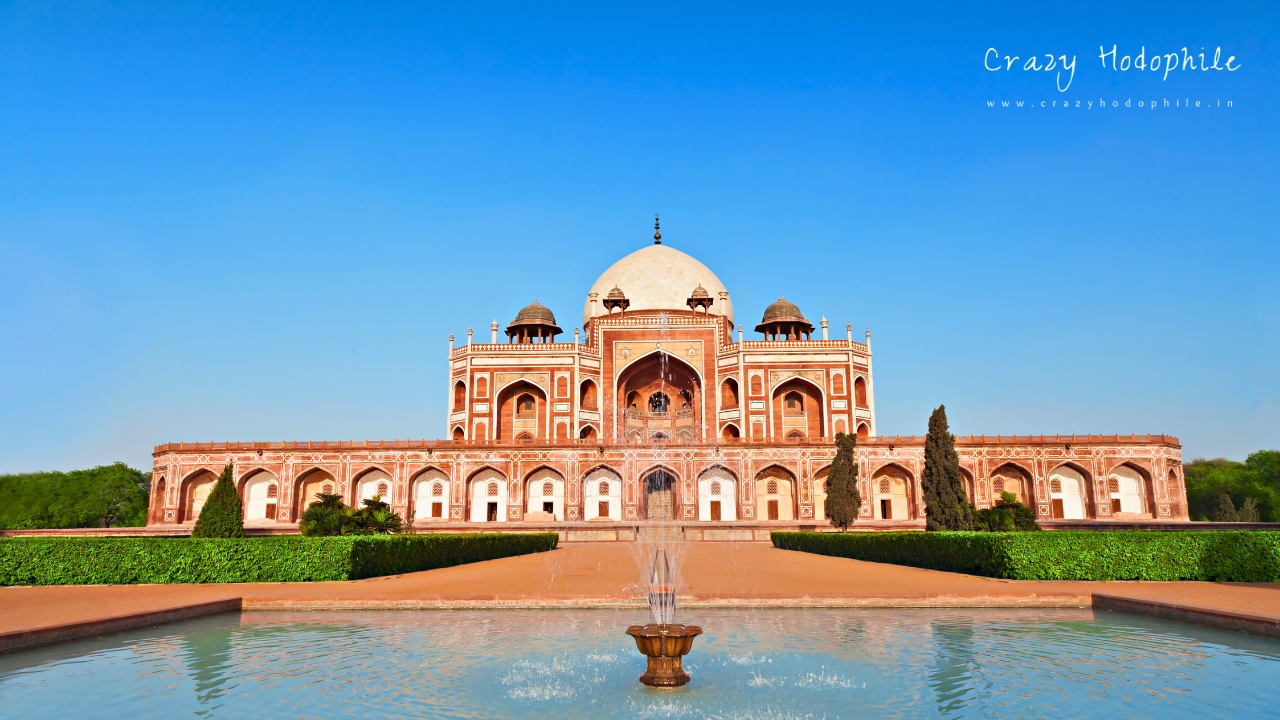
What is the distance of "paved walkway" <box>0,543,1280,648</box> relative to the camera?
10336 millimetres

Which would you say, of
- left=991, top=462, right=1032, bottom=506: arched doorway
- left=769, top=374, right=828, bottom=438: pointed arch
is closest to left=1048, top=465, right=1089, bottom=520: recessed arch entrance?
left=991, top=462, right=1032, bottom=506: arched doorway

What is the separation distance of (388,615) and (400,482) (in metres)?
24.8

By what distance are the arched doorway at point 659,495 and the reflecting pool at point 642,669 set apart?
24.4 metres

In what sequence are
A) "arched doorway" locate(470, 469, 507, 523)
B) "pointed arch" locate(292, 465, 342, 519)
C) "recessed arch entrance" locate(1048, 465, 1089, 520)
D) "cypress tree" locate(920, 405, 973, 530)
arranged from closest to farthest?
"cypress tree" locate(920, 405, 973, 530), "recessed arch entrance" locate(1048, 465, 1089, 520), "arched doorway" locate(470, 469, 507, 523), "pointed arch" locate(292, 465, 342, 519)

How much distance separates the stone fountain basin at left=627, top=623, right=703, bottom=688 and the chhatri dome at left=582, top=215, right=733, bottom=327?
3779 cm

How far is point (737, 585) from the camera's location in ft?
42.9

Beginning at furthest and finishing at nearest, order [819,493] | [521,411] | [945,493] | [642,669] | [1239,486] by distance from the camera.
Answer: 1. [1239,486]
2. [521,411]
3. [819,493]
4. [945,493]
5. [642,669]

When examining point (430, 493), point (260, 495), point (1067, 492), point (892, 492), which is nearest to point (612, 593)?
point (430, 493)

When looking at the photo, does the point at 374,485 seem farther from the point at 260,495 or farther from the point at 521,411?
the point at 521,411

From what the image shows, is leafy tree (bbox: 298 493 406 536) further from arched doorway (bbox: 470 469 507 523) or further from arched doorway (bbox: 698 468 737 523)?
arched doorway (bbox: 698 468 737 523)

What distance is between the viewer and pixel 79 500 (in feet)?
150

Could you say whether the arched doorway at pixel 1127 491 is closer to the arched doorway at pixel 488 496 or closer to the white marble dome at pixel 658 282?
the white marble dome at pixel 658 282

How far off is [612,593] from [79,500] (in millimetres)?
44718

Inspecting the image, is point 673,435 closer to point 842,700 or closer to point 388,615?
point 388,615
